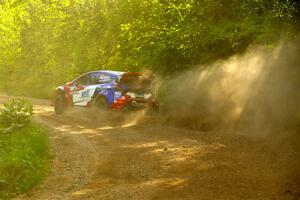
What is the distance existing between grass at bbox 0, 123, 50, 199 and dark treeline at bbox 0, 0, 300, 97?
17.2 ft

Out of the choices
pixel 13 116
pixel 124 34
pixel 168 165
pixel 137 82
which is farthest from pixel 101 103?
pixel 168 165

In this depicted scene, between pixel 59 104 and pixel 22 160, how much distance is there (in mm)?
8653

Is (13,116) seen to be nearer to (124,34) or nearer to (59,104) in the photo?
(59,104)

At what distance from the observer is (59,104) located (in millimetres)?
17609

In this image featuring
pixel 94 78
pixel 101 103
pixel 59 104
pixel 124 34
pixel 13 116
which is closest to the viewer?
pixel 13 116

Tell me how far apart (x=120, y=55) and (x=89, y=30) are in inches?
208

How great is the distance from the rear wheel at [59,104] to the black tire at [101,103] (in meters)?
2.46

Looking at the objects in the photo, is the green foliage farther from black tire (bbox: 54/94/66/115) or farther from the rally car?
black tire (bbox: 54/94/66/115)

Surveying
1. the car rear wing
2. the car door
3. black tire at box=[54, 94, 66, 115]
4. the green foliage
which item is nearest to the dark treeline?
the car rear wing

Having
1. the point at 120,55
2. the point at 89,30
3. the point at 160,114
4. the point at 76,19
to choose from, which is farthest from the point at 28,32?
the point at 160,114

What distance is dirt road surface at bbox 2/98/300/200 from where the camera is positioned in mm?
7109

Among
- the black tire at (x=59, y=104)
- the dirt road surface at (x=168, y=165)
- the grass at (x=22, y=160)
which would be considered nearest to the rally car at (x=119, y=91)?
the dirt road surface at (x=168, y=165)

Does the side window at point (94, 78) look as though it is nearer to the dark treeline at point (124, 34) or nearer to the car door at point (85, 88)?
the car door at point (85, 88)

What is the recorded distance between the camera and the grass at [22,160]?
7.88 meters
